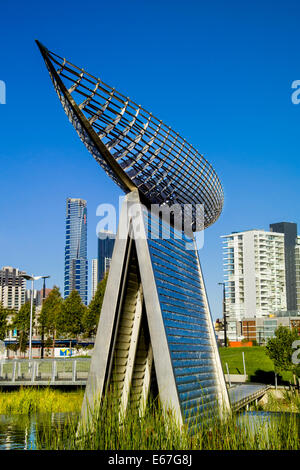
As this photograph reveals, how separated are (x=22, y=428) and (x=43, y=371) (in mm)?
10707

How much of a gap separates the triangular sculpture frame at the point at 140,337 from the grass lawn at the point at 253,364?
21.3 metres

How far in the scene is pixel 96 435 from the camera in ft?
26.1

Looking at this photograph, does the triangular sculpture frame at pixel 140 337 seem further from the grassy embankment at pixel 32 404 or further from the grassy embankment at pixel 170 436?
the grassy embankment at pixel 32 404

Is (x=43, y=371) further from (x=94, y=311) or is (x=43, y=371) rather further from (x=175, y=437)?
(x=94, y=311)

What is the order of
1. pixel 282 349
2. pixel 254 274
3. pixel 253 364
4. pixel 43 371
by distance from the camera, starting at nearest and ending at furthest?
pixel 43 371 → pixel 282 349 → pixel 253 364 → pixel 254 274

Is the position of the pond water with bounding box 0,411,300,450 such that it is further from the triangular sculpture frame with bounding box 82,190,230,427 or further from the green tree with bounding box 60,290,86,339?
the green tree with bounding box 60,290,86,339

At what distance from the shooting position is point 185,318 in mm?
15453

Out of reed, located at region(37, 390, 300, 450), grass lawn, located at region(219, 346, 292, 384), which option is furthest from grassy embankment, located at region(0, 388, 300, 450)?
grass lawn, located at region(219, 346, 292, 384)

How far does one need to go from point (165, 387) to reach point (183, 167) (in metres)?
6.39

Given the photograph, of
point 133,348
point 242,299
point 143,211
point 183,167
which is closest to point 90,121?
point 143,211

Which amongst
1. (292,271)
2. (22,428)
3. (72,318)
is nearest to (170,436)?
(22,428)

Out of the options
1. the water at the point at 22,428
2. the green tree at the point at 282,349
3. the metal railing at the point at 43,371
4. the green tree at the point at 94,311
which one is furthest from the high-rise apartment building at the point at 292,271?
the water at the point at 22,428

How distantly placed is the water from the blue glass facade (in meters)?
2.86
